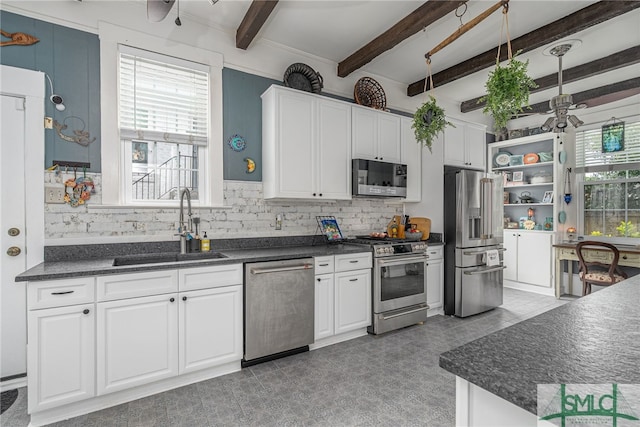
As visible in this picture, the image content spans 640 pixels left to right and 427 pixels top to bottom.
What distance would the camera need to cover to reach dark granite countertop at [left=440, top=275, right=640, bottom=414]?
660 millimetres

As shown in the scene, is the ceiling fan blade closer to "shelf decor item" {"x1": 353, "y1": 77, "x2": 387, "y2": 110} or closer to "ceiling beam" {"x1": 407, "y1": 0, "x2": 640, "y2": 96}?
"ceiling beam" {"x1": 407, "y1": 0, "x2": 640, "y2": 96}

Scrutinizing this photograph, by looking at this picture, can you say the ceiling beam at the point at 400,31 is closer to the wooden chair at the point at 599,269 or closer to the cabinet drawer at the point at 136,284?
the cabinet drawer at the point at 136,284

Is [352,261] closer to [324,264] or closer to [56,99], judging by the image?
[324,264]

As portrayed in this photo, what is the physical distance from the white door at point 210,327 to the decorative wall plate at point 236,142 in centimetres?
145

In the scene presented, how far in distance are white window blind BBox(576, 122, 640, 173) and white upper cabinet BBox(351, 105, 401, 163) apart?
340 centimetres

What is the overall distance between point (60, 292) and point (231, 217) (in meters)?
1.52

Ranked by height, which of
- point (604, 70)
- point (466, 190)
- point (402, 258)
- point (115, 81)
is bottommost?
point (402, 258)

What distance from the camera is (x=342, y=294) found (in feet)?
10.5

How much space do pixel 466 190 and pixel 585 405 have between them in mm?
3706

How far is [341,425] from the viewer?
198cm

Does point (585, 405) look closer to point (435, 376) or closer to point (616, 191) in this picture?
point (435, 376)

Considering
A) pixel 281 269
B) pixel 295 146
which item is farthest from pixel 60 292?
pixel 295 146

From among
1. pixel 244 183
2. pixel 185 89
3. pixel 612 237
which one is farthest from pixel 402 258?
pixel 612 237

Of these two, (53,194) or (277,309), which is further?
(277,309)
